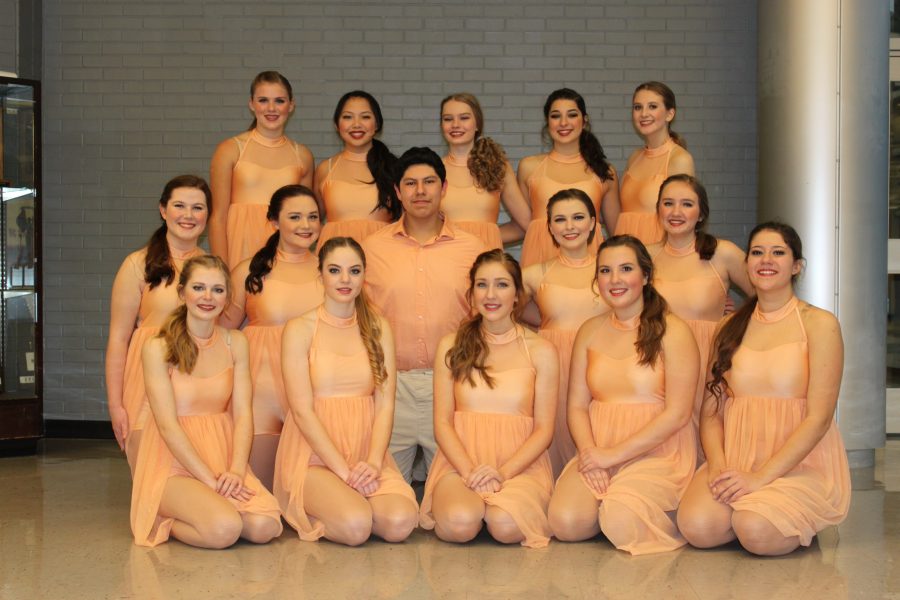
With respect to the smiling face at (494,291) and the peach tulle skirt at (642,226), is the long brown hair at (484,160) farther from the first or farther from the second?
the smiling face at (494,291)

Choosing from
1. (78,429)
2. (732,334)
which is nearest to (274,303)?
(732,334)

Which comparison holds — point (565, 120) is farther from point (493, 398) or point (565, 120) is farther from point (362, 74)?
point (362, 74)

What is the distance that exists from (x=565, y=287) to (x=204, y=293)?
4.94 ft

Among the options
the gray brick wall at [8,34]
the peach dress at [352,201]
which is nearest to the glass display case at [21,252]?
the gray brick wall at [8,34]

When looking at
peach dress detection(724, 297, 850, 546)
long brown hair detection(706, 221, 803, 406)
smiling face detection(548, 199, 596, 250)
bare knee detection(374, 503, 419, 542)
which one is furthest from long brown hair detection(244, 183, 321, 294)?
peach dress detection(724, 297, 850, 546)

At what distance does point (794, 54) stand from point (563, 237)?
199cm

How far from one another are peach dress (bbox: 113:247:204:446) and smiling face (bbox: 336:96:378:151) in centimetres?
102

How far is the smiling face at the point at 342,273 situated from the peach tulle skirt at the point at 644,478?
1041mm

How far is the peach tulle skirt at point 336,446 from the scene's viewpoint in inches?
166

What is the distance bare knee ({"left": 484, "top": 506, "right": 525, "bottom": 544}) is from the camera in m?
4.04

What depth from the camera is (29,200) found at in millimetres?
6480

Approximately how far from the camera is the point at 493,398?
4.29m

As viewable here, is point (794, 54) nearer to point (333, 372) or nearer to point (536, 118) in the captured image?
point (536, 118)

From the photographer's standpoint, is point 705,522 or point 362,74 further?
point 362,74
